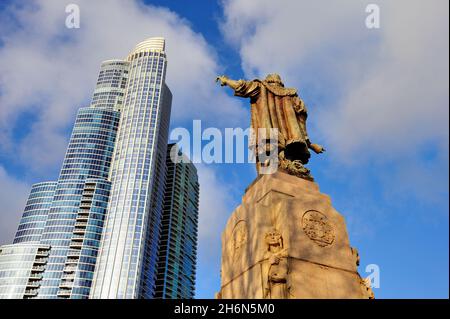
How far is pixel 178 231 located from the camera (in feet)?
530

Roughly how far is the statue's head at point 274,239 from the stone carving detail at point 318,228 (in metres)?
0.76

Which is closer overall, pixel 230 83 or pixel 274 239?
pixel 274 239

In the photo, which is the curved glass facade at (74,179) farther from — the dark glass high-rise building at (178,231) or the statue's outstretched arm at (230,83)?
the statue's outstretched arm at (230,83)

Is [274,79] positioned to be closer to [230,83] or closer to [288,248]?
[230,83]

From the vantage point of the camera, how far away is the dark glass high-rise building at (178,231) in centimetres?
14875

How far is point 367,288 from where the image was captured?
870 cm

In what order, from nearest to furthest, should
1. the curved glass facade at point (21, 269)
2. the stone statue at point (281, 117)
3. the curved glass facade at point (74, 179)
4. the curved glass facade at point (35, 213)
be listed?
1. the stone statue at point (281, 117)
2. the curved glass facade at point (21, 269)
3. the curved glass facade at point (74, 179)
4. the curved glass facade at point (35, 213)

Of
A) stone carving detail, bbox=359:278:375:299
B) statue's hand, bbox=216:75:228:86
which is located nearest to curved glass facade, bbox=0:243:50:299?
statue's hand, bbox=216:75:228:86

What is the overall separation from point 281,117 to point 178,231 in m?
155

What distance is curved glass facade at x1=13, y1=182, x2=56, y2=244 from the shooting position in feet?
406

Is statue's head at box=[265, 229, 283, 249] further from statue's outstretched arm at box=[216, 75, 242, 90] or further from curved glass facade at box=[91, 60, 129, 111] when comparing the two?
curved glass facade at box=[91, 60, 129, 111]

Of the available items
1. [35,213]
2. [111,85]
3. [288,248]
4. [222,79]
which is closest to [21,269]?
[35,213]

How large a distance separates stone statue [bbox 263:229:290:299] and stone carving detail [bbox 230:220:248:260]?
126 cm

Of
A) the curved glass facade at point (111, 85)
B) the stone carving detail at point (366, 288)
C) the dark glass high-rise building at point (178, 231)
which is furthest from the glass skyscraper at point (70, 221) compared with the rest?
the stone carving detail at point (366, 288)
